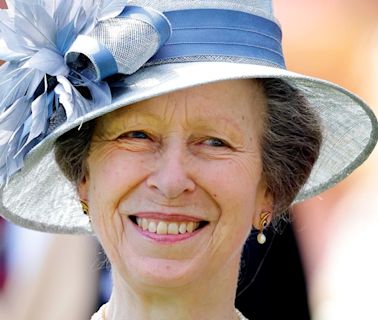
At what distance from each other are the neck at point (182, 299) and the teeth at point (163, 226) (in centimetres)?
16

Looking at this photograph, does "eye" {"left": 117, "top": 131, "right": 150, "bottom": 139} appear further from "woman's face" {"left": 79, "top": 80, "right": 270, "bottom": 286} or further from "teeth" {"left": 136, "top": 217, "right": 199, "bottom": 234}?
"teeth" {"left": 136, "top": 217, "right": 199, "bottom": 234}

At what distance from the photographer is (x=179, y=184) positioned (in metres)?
3.59

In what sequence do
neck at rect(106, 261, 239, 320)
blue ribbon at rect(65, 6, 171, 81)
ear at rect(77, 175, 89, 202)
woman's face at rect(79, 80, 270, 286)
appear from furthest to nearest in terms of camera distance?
ear at rect(77, 175, 89, 202) → neck at rect(106, 261, 239, 320) → woman's face at rect(79, 80, 270, 286) → blue ribbon at rect(65, 6, 171, 81)

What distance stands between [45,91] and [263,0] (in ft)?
2.21

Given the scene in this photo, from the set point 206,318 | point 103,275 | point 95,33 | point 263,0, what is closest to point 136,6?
point 95,33

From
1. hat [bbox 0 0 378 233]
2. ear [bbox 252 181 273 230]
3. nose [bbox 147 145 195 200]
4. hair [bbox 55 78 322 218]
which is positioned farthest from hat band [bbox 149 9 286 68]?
ear [bbox 252 181 273 230]

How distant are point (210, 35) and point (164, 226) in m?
0.53

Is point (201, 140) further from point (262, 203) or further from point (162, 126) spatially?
point (262, 203)

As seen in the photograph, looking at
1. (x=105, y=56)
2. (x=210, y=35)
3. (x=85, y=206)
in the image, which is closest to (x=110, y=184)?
(x=85, y=206)

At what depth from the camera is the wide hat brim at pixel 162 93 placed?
3.56m

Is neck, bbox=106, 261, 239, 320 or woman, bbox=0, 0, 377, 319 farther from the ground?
woman, bbox=0, 0, 377, 319

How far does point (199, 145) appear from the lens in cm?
368

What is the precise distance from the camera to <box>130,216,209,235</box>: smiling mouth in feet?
12.0

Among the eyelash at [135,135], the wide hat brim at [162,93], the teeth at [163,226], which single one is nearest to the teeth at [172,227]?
the teeth at [163,226]
